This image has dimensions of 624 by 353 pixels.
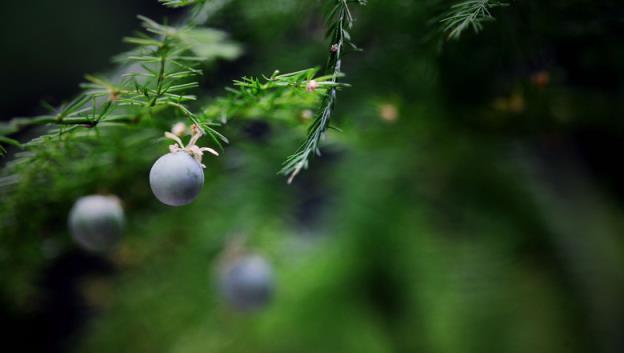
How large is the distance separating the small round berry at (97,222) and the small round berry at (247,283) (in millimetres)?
137

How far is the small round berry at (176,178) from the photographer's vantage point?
0.21m

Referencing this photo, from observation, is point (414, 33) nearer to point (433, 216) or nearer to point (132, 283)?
point (433, 216)

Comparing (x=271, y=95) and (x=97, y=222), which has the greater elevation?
(x=271, y=95)

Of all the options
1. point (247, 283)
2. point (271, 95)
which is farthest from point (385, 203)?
point (271, 95)

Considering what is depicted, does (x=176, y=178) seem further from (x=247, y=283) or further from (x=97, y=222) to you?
(x=247, y=283)

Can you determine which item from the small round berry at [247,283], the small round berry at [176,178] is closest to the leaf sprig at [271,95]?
the small round berry at [176,178]

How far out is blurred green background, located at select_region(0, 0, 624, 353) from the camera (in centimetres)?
36

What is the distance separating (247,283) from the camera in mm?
419

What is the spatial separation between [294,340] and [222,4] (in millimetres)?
444

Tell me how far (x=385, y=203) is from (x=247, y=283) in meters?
0.19

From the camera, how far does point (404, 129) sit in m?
0.42

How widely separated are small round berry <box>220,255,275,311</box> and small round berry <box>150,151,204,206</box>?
22 cm

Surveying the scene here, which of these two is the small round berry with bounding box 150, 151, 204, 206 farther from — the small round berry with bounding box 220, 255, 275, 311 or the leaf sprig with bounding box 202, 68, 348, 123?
the small round berry with bounding box 220, 255, 275, 311

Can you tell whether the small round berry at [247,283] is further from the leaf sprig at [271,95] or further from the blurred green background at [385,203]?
the leaf sprig at [271,95]
